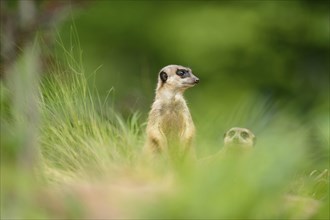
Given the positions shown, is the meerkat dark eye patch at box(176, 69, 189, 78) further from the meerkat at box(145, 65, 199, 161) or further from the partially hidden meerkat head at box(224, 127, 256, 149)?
the partially hidden meerkat head at box(224, 127, 256, 149)

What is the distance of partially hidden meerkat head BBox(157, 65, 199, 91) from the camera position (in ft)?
8.64

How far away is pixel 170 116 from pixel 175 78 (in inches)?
6.4

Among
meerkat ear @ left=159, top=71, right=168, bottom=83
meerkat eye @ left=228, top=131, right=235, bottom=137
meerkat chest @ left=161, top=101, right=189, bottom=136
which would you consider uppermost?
meerkat ear @ left=159, top=71, right=168, bottom=83

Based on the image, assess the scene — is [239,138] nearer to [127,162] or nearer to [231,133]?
[231,133]

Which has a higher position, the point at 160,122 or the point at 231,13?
the point at 231,13

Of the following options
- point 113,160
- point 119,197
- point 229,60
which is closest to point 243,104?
point 113,160

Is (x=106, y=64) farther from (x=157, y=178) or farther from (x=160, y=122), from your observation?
(x=157, y=178)

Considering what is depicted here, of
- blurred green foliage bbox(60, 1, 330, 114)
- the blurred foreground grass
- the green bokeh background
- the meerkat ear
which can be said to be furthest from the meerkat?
blurred green foliage bbox(60, 1, 330, 114)

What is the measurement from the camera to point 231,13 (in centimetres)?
968

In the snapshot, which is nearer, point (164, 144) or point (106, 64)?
point (164, 144)

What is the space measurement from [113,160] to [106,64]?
586cm

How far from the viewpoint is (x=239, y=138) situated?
73.0 inches

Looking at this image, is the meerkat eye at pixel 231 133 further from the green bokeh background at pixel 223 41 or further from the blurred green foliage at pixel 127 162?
Result: the green bokeh background at pixel 223 41

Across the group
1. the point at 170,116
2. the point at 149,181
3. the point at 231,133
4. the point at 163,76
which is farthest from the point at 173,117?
the point at 149,181
